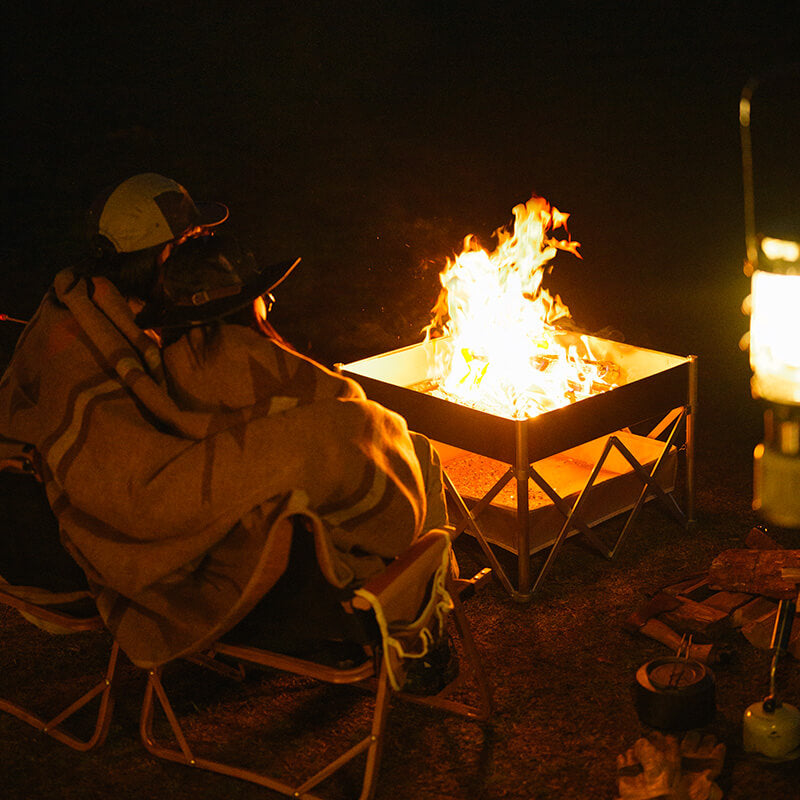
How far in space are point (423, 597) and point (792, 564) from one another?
143 cm

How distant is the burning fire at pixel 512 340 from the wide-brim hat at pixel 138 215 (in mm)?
1462

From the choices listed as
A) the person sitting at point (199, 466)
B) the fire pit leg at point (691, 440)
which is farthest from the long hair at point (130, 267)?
the fire pit leg at point (691, 440)

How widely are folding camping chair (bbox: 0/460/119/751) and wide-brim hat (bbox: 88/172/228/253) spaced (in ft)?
2.21

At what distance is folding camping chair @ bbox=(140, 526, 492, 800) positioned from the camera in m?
2.21

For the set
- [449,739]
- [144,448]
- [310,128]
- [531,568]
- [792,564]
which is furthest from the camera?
[310,128]

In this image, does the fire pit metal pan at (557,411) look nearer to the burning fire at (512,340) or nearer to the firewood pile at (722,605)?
the burning fire at (512,340)

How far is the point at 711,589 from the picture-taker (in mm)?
3273

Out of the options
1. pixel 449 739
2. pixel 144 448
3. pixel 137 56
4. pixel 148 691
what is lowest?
pixel 449 739

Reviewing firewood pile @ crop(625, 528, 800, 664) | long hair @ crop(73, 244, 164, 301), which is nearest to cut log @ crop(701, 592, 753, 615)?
firewood pile @ crop(625, 528, 800, 664)

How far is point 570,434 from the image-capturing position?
330cm

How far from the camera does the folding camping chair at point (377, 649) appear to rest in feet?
7.25

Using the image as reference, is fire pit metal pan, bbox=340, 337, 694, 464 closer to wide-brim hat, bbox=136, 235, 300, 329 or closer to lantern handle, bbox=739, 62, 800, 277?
wide-brim hat, bbox=136, 235, 300, 329

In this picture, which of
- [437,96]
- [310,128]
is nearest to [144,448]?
[310,128]

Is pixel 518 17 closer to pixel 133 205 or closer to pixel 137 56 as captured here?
pixel 137 56
